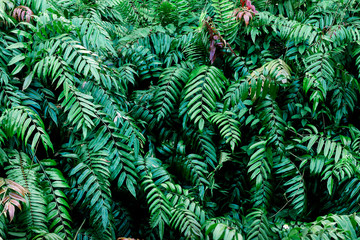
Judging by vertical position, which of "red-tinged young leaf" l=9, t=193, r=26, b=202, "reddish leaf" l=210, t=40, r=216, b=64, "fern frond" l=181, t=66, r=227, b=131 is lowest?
"red-tinged young leaf" l=9, t=193, r=26, b=202

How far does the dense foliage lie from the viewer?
8.57ft

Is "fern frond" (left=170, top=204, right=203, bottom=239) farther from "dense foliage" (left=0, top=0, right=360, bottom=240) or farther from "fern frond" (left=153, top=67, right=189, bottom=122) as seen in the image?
"fern frond" (left=153, top=67, right=189, bottom=122)

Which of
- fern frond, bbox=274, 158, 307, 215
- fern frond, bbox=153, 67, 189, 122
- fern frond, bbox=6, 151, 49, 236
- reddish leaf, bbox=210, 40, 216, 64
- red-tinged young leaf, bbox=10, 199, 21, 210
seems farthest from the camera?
reddish leaf, bbox=210, 40, 216, 64

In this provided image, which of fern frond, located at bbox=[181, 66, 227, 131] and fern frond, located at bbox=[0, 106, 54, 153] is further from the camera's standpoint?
fern frond, located at bbox=[181, 66, 227, 131]

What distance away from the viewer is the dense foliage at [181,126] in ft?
8.57

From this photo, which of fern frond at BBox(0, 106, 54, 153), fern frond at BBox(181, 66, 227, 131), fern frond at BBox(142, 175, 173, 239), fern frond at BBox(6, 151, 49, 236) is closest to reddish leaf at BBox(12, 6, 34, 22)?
fern frond at BBox(0, 106, 54, 153)

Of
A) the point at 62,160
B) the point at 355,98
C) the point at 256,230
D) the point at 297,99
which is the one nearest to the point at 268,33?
A: the point at 297,99

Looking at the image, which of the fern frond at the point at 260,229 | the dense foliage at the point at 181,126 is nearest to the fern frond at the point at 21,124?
the dense foliage at the point at 181,126

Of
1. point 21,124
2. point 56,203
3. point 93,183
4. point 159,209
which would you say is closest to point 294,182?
point 159,209

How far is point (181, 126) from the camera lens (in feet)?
11.1

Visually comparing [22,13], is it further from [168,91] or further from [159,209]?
[159,209]

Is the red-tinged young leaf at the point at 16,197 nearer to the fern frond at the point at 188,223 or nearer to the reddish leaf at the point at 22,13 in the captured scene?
the fern frond at the point at 188,223

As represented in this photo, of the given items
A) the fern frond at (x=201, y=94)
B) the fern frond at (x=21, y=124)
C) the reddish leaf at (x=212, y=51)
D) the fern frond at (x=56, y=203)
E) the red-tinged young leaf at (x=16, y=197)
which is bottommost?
the fern frond at (x=56, y=203)

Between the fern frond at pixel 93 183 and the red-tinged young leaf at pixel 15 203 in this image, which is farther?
the fern frond at pixel 93 183
